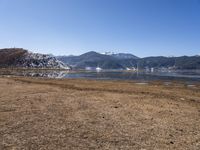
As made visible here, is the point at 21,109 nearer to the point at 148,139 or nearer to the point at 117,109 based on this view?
the point at 117,109

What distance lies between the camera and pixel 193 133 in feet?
49.9

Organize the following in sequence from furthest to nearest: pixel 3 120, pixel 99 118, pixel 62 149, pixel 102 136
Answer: pixel 99 118, pixel 3 120, pixel 102 136, pixel 62 149

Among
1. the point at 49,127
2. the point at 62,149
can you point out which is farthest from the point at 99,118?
the point at 62,149

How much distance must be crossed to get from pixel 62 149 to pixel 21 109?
10.3 meters

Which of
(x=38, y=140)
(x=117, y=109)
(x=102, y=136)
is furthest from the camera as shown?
(x=117, y=109)

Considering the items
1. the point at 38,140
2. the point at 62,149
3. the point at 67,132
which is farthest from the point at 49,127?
the point at 62,149

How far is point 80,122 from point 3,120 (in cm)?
456

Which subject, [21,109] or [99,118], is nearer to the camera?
[99,118]

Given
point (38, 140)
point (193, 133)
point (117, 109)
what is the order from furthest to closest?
point (117, 109), point (193, 133), point (38, 140)

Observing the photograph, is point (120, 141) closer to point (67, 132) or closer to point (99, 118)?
point (67, 132)

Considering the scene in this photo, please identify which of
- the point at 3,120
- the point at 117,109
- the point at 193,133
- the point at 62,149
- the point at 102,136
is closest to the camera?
the point at 62,149

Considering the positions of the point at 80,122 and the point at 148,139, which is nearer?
the point at 148,139

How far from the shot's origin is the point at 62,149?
1205cm

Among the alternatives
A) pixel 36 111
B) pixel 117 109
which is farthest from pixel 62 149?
pixel 117 109
